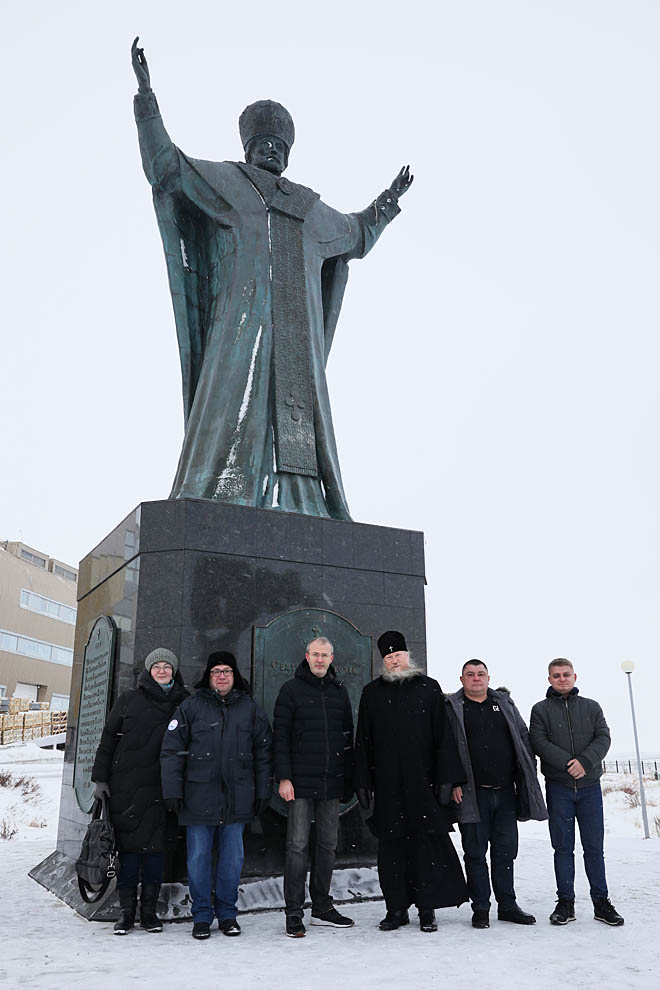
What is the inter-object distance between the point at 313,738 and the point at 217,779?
55cm

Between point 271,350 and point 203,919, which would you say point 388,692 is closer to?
point 203,919

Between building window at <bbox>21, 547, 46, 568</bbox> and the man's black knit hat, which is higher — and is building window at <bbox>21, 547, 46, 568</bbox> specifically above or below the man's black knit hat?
above

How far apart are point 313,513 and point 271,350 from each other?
1.39 metres

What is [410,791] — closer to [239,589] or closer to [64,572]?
[239,589]

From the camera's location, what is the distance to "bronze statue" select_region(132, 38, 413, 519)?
6367mm

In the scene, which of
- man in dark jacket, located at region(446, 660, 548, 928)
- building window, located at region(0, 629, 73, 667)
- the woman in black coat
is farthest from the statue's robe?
building window, located at region(0, 629, 73, 667)

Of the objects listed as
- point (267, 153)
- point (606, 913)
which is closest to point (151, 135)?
point (267, 153)

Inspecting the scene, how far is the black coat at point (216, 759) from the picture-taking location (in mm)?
4383

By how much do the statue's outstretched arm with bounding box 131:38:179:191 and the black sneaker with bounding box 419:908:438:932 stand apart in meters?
5.46

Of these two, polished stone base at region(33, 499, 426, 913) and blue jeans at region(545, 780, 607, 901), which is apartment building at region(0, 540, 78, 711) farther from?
blue jeans at region(545, 780, 607, 901)

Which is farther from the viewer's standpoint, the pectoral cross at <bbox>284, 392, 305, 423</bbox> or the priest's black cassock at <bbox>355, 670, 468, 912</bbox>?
the pectoral cross at <bbox>284, 392, 305, 423</bbox>

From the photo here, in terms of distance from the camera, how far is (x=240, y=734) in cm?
453

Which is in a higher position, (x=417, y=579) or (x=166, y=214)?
(x=166, y=214)

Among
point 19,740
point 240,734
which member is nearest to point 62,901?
point 240,734
